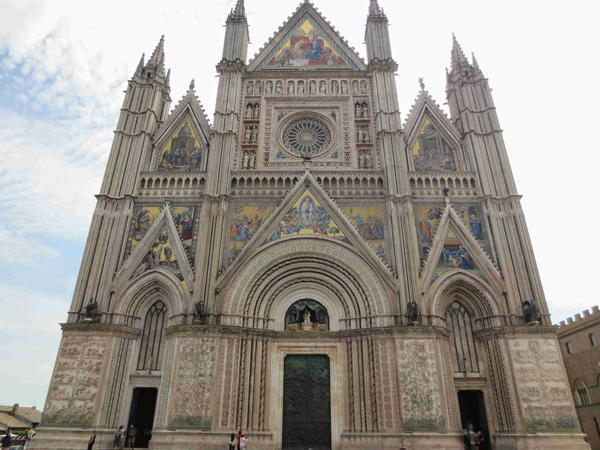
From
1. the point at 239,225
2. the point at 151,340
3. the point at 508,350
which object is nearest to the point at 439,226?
the point at 508,350

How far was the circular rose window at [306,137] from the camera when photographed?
21594 millimetres

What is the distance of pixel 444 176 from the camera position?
19656 millimetres

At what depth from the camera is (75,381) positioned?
50.6 feet

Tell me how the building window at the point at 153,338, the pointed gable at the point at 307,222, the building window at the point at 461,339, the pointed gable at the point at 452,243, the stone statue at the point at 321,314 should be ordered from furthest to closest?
the pointed gable at the point at 307,222 → the stone statue at the point at 321,314 → the pointed gable at the point at 452,243 → the building window at the point at 153,338 → the building window at the point at 461,339

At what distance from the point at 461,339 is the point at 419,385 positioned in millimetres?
3321

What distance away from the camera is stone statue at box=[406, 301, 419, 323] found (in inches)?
635

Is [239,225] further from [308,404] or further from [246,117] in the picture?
[308,404]

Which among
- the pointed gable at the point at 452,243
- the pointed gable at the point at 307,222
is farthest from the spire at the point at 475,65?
the pointed gable at the point at 307,222

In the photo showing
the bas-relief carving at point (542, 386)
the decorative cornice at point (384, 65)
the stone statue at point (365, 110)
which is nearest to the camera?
the bas-relief carving at point (542, 386)

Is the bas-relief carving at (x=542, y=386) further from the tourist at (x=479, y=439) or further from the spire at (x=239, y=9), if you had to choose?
the spire at (x=239, y=9)

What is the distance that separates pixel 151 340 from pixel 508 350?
1428 cm

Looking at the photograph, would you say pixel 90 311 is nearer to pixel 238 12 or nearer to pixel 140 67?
pixel 140 67

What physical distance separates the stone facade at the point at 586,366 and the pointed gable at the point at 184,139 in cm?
2536

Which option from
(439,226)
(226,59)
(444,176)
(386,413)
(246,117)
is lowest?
(386,413)
